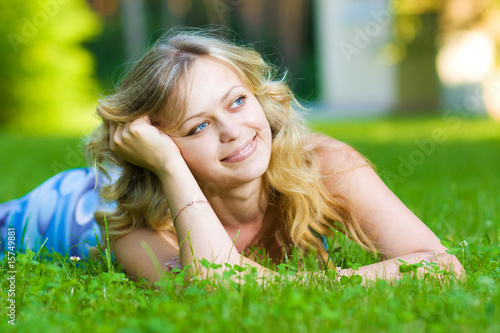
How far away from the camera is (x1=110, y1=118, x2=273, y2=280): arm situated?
7.95 ft

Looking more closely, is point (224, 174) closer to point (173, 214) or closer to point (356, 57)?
point (173, 214)

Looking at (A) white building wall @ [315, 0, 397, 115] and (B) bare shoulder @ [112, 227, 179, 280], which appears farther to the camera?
(A) white building wall @ [315, 0, 397, 115]

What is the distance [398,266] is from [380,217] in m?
0.31

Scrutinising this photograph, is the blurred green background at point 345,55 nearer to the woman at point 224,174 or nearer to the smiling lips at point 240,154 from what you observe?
the woman at point 224,174

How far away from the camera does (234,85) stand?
265 cm

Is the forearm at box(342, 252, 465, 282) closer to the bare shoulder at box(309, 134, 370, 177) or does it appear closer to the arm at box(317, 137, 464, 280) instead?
the arm at box(317, 137, 464, 280)

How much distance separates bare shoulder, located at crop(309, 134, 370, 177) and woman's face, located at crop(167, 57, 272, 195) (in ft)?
1.18

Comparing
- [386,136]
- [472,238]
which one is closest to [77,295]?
[472,238]

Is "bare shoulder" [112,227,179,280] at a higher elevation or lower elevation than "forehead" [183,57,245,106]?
lower

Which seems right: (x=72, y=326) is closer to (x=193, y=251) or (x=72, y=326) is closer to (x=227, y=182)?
(x=193, y=251)

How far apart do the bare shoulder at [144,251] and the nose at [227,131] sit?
55 cm

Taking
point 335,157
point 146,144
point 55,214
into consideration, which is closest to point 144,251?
point 146,144

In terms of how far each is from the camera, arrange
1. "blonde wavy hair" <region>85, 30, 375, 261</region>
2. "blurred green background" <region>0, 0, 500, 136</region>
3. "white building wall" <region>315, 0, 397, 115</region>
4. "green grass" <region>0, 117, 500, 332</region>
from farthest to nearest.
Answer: "white building wall" <region>315, 0, 397, 115</region>, "blurred green background" <region>0, 0, 500, 136</region>, "blonde wavy hair" <region>85, 30, 375, 261</region>, "green grass" <region>0, 117, 500, 332</region>

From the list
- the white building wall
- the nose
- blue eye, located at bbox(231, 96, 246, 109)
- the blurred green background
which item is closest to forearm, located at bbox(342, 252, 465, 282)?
the nose
